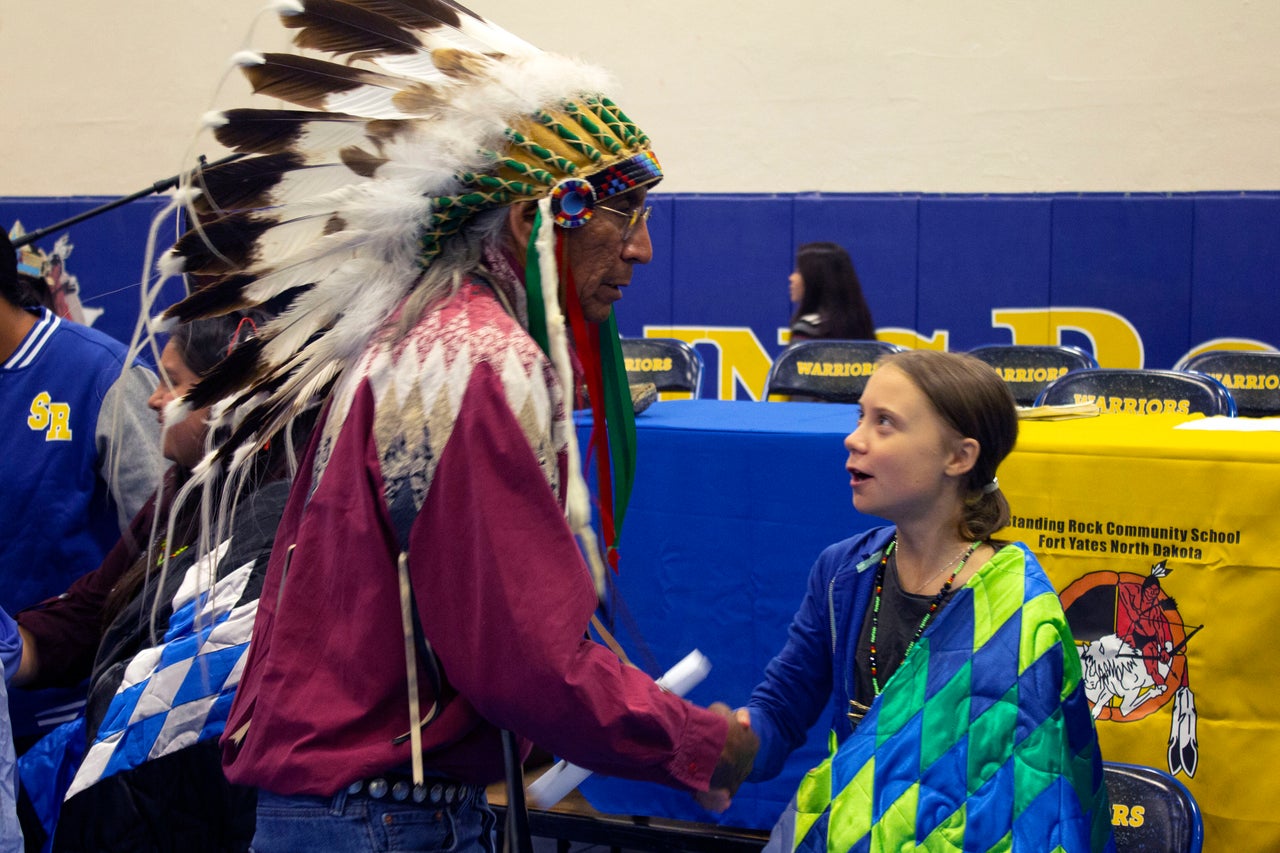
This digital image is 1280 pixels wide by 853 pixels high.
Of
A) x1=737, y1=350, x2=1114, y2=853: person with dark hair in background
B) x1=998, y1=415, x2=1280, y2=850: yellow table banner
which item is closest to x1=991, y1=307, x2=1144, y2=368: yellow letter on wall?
x1=998, y1=415, x2=1280, y2=850: yellow table banner

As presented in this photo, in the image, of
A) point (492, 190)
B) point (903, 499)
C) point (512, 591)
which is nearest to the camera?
point (512, 591)

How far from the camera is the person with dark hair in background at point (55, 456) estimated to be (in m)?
2.38

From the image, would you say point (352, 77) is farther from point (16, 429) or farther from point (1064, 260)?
point (1064, 260)

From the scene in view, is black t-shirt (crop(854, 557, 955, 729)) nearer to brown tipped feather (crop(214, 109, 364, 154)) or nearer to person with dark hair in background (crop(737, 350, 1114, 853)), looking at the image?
person with dark hair in background (crop(737, 350, 1114, 853))

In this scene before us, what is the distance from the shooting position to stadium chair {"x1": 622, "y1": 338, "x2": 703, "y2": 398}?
5.08m

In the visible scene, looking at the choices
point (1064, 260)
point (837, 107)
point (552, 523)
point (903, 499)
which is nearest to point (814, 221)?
point (837, 107)

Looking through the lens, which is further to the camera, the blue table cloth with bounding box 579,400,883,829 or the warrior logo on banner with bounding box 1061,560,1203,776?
the blue table cloth with bounding box 579,400,883,829

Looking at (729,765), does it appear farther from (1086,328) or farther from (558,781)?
(1086,328)

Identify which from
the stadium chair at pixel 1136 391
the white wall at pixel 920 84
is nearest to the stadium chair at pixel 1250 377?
the stadium chair at pixel 1136 391

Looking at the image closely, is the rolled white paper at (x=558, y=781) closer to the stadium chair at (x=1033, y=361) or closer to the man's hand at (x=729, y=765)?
the man's hand at (x=729, y=765)

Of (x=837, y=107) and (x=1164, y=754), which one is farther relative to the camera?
(x=837, y=107)

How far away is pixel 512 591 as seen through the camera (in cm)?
116

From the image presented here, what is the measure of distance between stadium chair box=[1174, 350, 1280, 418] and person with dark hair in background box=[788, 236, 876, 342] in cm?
152

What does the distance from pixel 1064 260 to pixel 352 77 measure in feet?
20.1
